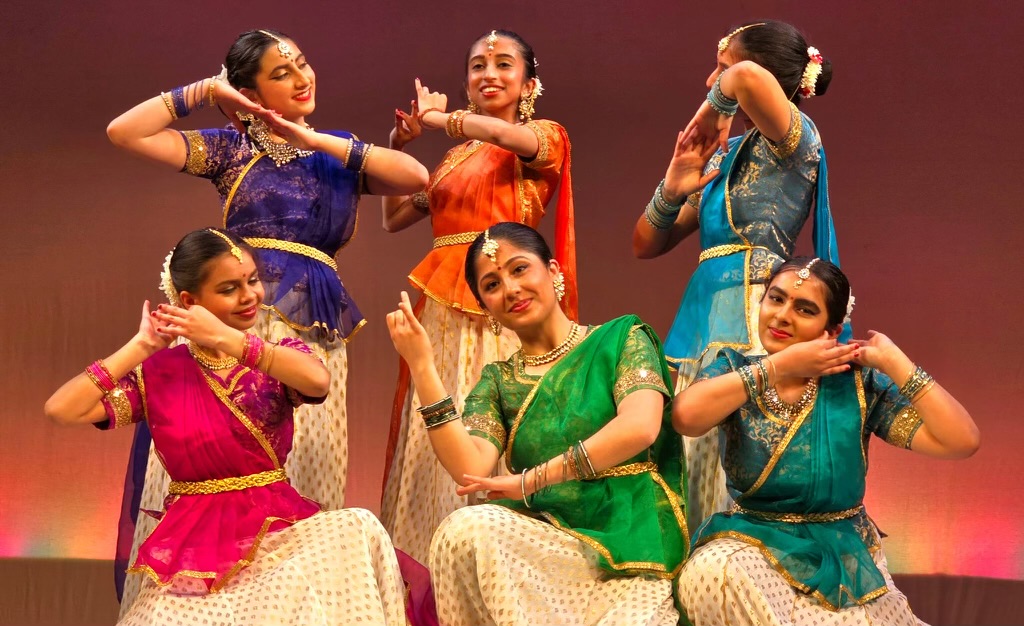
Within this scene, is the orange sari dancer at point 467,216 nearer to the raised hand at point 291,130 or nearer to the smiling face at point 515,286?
the raised hand at point 291,130

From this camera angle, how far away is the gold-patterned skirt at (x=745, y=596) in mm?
2604

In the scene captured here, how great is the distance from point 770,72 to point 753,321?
23.1 inches

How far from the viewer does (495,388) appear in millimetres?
2926

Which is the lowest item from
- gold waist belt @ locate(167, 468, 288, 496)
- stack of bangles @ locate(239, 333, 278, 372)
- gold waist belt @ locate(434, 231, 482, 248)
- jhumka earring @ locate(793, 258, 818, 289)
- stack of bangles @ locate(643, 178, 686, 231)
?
gold waist belt @ locate(167, 468, 288, 496)

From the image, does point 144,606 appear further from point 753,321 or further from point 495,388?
point 753,321

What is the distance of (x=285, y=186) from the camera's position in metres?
3.33

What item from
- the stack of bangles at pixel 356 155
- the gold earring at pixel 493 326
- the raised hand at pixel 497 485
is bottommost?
the raised hand at pixel 497 485

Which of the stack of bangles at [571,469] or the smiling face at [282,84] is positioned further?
the smiling face at [282,84]

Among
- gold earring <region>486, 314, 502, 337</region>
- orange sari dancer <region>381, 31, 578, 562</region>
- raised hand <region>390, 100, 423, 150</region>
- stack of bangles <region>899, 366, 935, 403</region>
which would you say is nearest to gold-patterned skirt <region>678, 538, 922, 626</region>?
stack of bangles <region>899, 366, 935, 403</region>

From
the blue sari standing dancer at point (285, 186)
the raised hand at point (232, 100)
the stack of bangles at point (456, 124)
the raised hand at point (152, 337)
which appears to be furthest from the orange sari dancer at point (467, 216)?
the raised hand at point (152, 337)

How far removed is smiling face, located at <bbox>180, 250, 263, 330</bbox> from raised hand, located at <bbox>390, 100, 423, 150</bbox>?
0.90 metres

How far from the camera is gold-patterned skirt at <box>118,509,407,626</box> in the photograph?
103 inches

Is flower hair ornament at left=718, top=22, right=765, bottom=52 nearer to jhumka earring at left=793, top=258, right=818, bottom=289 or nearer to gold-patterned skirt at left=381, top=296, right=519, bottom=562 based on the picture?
jhumka earring at left=793, top=258, right=818, bottom=289

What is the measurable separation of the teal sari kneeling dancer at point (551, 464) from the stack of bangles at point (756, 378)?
0.17 meters
